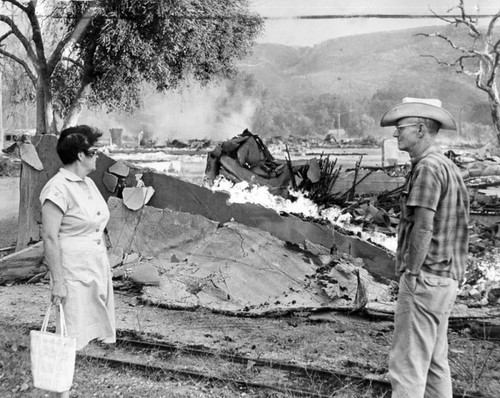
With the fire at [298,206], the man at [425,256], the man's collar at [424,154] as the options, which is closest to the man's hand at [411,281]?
the man at [425,256]

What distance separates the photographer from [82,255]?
3990 mm

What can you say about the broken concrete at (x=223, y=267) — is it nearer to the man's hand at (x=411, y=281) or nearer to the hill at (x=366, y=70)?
the man's hand at (x=411, y=281)

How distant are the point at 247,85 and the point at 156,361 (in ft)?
127

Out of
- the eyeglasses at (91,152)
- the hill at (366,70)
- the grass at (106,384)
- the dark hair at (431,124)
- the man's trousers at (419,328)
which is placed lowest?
the grass at (106,384)

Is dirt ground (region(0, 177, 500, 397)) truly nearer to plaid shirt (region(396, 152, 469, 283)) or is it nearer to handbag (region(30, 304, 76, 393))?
plaid shirt (region(396, 152, 469, 283))

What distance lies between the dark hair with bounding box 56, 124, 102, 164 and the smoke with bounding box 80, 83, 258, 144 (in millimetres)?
29740

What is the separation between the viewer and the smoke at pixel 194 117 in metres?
35.5

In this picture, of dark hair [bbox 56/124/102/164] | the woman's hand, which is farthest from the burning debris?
dark hair [bbox 56/124/102/164]

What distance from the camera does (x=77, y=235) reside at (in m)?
4.00

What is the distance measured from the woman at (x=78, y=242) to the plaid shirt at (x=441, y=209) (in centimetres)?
213

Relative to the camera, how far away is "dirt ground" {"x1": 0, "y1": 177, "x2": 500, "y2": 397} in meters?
5.12

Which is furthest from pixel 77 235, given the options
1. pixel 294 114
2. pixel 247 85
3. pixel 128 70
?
pixel 294 114

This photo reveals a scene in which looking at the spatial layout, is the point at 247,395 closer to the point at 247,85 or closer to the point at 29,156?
the point at 29,156

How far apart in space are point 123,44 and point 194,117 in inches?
766
